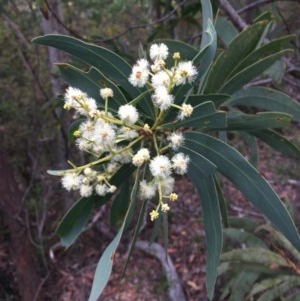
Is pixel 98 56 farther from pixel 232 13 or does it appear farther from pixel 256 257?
pixel 256 257

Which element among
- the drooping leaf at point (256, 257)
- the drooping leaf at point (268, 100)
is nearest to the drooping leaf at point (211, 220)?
the drooping leaf at point (268, 100)

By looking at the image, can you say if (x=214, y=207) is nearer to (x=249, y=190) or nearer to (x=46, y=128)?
(x=249, y=190)

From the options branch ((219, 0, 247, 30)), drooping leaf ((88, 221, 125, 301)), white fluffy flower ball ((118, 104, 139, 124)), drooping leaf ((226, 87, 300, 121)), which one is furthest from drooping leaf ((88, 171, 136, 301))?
branch ((219, 0, 247, 30))

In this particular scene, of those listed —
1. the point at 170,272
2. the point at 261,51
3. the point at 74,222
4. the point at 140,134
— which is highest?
the point at 170,272

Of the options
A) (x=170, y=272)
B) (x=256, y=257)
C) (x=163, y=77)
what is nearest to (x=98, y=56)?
(x=163, y=77)

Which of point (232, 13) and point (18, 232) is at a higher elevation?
point (232, 13)

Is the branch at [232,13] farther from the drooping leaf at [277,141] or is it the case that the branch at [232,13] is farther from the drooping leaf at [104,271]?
the drooping leaf at [104,271]

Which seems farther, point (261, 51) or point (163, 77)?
point (261, 51)

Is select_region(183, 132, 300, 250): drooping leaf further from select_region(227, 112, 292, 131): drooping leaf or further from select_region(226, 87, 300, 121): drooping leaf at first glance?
select_region(226, 87, 300, 121): drooping leaf
